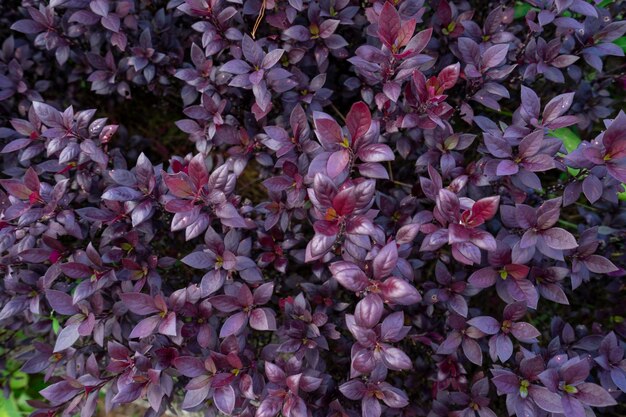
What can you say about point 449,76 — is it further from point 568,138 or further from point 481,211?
point 568,138

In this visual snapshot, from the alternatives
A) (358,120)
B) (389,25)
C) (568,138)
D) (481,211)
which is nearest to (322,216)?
(358,120)

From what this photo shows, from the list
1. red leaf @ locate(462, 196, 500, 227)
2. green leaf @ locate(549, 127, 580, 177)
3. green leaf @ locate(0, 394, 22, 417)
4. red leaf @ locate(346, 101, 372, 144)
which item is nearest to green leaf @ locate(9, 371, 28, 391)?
green leaf @ locate(0, 394, 22, 417)

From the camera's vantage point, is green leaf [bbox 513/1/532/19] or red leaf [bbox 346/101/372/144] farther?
green leaf [bbox 513/1/532/19]

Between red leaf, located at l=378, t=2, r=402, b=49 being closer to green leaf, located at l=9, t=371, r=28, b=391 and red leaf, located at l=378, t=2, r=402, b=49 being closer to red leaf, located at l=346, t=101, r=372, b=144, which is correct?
red leaf, located at l=346, t=101, r=372, b=144

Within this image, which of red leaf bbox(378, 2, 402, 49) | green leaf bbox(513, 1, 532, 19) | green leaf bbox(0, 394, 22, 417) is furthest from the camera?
green leaf bbox(0, 394, 22, 417)

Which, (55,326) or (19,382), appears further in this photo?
(19,382)

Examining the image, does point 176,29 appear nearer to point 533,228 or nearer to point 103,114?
point 103,114

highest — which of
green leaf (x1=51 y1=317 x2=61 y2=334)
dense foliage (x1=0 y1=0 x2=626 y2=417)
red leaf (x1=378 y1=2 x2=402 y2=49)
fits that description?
red leaf (x1=378 y1=2 x2=402 y2=49)

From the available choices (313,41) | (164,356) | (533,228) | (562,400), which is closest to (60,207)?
(164,356)

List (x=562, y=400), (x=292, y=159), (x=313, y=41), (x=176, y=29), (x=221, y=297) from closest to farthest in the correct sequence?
(x=562, y=400) → (x=221, y=297) → (x=292, y=159) → (x=313, y=41) → (x=176, y=29)
